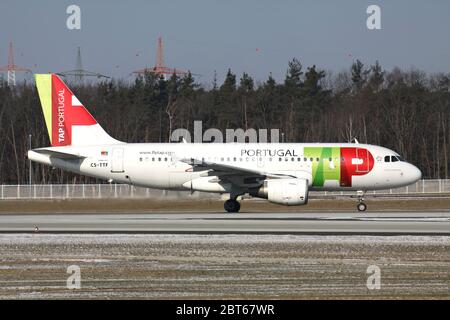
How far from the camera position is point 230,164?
4069cm

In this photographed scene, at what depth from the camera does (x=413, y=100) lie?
3430 inches

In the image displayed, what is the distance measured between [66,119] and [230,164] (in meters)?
8.36

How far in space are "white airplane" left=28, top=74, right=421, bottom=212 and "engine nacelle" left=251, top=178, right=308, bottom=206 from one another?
957mm

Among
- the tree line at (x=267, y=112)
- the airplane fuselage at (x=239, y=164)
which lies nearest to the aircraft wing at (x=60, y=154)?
the airplane fuselage at (x=239, y=164)

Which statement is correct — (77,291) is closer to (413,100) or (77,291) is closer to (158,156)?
(158,156)

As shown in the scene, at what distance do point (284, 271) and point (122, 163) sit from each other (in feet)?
77.2

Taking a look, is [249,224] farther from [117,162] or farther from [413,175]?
[413,175]

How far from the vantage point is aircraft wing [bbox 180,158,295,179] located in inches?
1534

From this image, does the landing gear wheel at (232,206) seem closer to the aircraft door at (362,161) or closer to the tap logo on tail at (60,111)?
the aircraft door at (362,161)

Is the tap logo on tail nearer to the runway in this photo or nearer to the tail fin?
the tail fin

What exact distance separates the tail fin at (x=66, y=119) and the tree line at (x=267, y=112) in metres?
29.7

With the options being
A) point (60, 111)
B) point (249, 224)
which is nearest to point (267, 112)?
point (60, 111)

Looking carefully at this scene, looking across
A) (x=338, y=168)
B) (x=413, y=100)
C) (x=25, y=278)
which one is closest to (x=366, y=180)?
(x=338, y=168)
